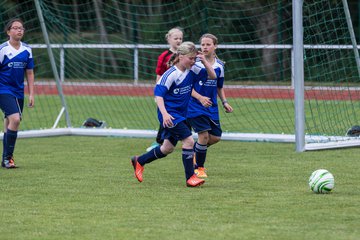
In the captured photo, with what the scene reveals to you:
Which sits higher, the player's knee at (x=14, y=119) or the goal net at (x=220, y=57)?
the player's knee at (x=14, y=119)

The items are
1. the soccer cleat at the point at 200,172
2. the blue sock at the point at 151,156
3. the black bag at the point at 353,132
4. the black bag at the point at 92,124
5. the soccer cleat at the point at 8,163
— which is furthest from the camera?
the black bag at the point at 92,124

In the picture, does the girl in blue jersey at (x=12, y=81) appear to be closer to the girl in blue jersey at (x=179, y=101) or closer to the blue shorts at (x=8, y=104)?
the blue shorts at (x=8, y=104)

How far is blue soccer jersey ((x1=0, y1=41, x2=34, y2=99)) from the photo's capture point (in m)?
10.5

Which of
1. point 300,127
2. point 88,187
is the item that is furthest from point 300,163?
point 88,187

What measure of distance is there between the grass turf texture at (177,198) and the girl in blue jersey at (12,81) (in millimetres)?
378

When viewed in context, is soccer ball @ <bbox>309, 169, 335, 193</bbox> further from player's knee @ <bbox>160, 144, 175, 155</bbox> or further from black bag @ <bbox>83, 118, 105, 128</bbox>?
black bag @ <bbox>83, 118, 105, 128</bbox>

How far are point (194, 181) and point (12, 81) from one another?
315cm

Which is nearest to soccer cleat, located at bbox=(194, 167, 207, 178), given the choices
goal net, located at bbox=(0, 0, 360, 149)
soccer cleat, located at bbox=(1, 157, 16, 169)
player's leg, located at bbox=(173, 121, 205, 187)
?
player's leg, located at bbox=(173, 121, 205, 187)

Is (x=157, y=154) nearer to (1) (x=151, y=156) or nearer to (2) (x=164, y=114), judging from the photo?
(1) (x=151, y=156)

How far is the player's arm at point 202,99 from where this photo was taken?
901 cm

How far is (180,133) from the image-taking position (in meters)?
8.83

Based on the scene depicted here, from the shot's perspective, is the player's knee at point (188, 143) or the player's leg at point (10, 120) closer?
the player's knee at point (188, 143)

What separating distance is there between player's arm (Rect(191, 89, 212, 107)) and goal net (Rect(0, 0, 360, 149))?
8.90ft

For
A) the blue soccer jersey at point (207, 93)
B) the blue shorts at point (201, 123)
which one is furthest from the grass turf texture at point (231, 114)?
the blue shorts at point (201, 123)
